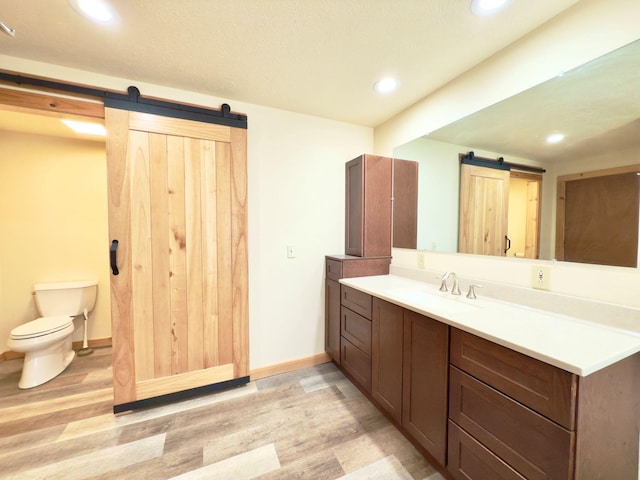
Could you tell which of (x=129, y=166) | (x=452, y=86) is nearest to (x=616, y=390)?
(x=452, y=86)

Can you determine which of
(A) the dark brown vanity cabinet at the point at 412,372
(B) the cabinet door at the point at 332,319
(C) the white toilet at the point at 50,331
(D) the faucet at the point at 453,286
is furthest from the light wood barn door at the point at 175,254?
(D) the faucet at the point at 453,286

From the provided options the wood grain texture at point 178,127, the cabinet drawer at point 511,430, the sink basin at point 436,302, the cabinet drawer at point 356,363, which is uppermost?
the wood grain texture at point 178,127

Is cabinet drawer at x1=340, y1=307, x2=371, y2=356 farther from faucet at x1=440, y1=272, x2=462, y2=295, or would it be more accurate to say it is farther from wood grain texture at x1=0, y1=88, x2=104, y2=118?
wood grain texture at x1=0, y1=88, x2=104, y2=118

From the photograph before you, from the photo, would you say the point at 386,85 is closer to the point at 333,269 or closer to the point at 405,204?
the point at 405,204

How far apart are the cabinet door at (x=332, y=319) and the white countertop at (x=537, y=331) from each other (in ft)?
2.15

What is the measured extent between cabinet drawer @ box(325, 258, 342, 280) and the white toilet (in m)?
2.37

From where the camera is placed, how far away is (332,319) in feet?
7.56

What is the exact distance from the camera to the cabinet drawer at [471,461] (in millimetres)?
954

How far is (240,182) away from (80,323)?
2.48 metres

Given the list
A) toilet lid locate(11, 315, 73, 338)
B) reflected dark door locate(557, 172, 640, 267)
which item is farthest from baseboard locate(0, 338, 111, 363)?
reflected dark door locate(557, 172, 640, 267)

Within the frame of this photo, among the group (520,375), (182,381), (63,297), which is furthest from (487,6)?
(63,297)

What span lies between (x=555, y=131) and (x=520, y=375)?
4.23 ft

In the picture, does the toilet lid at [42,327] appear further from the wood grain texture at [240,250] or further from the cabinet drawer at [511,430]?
the cabinet drawer at [511,430]

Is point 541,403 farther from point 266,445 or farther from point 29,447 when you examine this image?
point 29,447
